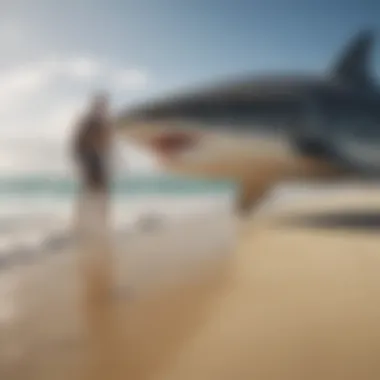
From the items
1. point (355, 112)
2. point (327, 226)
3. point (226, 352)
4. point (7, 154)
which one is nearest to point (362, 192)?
point (327, 226)

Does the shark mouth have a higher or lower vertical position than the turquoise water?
higher

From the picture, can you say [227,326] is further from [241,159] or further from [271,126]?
[271,126]

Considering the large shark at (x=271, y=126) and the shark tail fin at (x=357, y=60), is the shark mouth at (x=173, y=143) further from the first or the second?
the shark tail fin at (x=357, y=60)

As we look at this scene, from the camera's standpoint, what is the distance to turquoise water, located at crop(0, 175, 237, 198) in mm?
876

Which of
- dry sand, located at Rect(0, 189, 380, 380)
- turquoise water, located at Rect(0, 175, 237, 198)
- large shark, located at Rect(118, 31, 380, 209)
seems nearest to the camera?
dry sand, located at Rect(0, 189, 380, 380)

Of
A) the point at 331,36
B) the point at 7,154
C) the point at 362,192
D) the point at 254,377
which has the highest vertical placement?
the point at 331,36

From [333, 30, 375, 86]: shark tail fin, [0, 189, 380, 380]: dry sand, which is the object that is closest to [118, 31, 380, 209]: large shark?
[333, 30, 375, 86]: shark tail fin

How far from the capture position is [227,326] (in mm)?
843

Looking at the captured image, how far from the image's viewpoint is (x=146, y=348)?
800 mm

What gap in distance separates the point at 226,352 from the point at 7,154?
47 cm

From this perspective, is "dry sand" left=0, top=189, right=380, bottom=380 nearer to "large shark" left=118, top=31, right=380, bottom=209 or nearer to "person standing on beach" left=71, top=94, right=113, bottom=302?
"person standing on beach" left=71, top=94, right=113, bottom=302

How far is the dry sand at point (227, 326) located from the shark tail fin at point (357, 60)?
0.34 meters

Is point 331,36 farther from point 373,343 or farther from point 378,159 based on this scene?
point 373,343

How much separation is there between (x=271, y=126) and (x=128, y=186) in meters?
0.45
